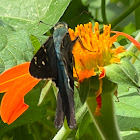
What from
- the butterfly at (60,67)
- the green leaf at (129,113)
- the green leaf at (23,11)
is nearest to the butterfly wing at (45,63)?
the butterfly at (60,67)

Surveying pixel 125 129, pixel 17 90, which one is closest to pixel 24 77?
pixel 17 90

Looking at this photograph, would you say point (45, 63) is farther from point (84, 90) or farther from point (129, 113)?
point (129, 113)

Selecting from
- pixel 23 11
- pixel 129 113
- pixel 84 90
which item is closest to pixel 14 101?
pixel 84 90

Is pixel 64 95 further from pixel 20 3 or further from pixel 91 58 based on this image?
pixel 20 3

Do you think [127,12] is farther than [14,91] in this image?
Yes

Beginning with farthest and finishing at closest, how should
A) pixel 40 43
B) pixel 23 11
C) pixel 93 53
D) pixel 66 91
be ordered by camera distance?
pixel 23 11 < pixel 40 43 < pixel 93 53 < pixel 66 91

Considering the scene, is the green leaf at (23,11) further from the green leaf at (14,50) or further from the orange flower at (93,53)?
the orange flower at (93,53)
